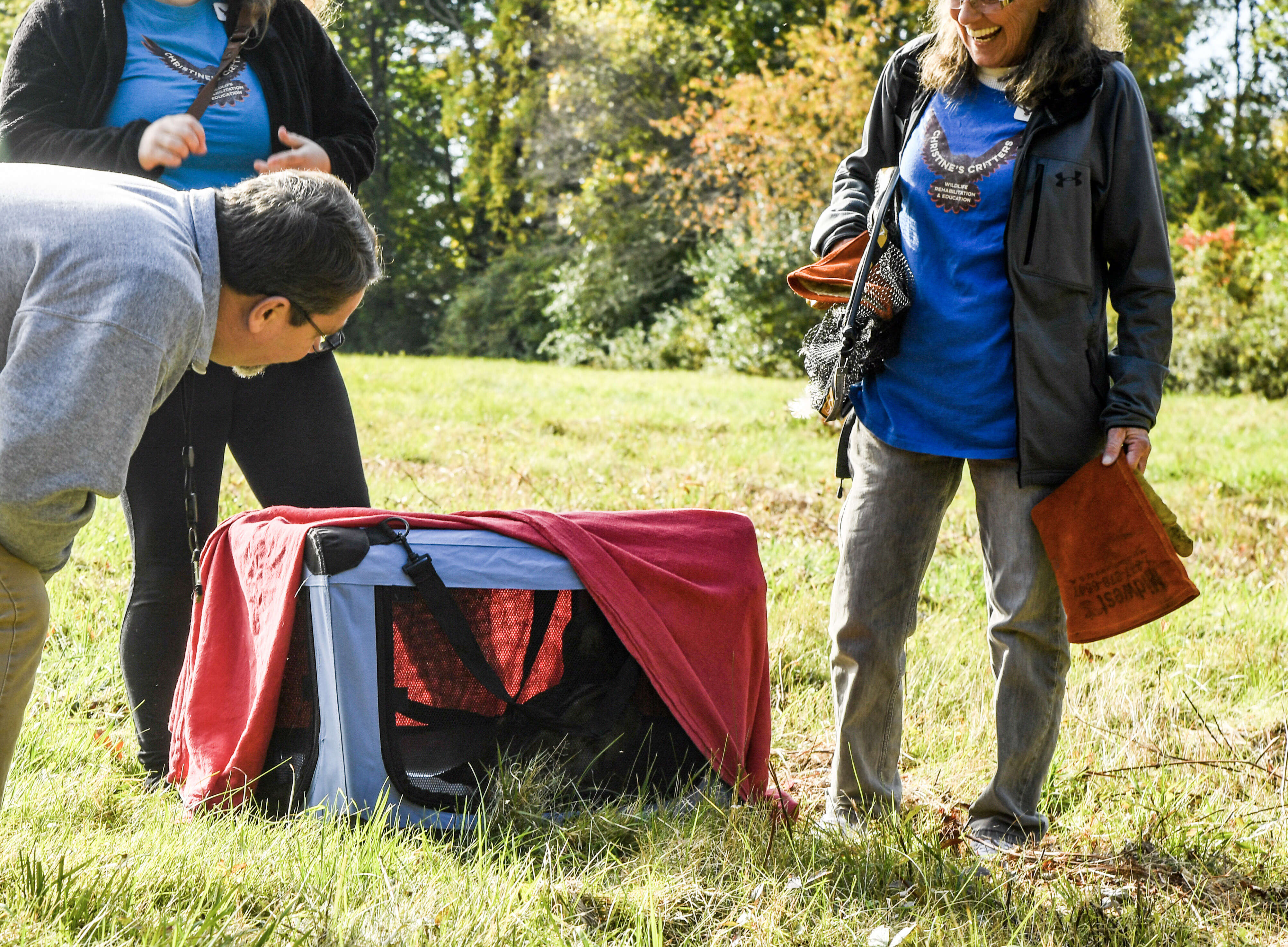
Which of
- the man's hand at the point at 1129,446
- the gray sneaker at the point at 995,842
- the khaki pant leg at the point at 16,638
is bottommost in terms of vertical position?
the gray sneaker at the point at 995,842

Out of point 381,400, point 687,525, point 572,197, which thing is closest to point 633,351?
point 572,197

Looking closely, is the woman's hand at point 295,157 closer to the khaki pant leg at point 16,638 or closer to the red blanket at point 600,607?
the red blanket at point 600,607

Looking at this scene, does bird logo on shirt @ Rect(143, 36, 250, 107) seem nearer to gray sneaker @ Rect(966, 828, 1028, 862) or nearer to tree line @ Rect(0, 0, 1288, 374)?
gray sneaker @ Rect(966, 828, 1028, 862)

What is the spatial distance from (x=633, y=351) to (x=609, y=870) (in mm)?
18693

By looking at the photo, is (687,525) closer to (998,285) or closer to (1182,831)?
(998,285)

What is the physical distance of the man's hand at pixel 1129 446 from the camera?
246cm

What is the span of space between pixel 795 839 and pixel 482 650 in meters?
0.80

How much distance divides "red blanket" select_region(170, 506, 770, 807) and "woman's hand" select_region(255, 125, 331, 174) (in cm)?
82

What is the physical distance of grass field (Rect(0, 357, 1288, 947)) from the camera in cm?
202

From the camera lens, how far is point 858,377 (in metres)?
2.69

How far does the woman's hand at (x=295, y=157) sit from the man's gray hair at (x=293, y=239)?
2.90 feet

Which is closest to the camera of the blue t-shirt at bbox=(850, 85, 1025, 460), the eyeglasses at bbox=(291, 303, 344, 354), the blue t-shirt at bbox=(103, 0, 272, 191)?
the eyeglasses at bbox=(291, 303, 344, 354)

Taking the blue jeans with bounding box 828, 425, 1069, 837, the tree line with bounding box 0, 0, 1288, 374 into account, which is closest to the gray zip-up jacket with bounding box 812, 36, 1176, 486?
the blue jeans with bounding box 828, 425, 1069, 837

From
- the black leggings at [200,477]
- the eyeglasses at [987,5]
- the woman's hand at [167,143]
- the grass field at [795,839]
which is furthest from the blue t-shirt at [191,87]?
the eyeglasses at [987,5]
